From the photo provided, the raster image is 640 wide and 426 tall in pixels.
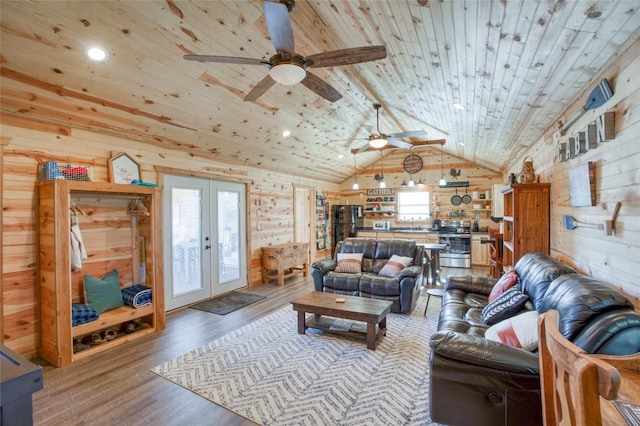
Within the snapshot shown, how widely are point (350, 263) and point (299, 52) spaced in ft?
10.0

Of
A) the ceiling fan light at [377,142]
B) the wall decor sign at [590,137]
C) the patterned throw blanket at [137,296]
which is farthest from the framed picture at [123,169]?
the wall decor sign at [590,137]

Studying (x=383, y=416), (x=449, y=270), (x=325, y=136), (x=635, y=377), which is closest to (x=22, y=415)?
(x=383, y=416)

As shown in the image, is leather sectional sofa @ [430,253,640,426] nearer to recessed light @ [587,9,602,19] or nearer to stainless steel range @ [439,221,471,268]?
recessed light @ [587,9,602,19]

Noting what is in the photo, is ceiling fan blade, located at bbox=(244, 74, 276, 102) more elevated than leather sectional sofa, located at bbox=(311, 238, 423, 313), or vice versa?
ceiling fan blade, located at bbox=(244, 74, 276, 102)

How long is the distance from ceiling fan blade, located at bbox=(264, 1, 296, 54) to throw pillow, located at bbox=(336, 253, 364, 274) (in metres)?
3.45

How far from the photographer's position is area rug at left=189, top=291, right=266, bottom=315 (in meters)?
4.57

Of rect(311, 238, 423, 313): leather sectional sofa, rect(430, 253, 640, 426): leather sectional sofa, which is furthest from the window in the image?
rect(430, 253, 640, 426): leather sectional sofa

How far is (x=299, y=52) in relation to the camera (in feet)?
10.6

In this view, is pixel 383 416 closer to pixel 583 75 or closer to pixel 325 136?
pixel 583 75

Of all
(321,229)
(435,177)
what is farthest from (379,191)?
(321,229)

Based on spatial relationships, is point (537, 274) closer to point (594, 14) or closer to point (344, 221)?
point (594, 14)

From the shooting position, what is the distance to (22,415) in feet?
3.11

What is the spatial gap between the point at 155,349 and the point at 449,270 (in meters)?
6.14

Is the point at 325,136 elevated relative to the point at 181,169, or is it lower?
elevated
